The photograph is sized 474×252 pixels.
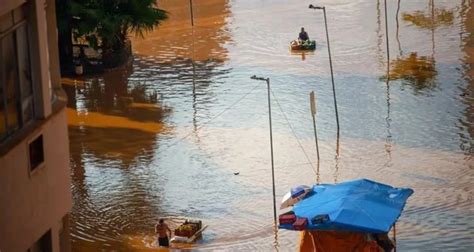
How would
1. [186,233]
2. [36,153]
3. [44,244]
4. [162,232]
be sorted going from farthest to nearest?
1. [186,233]
2. [162,232]
3. [44,244]
4. [36,153]

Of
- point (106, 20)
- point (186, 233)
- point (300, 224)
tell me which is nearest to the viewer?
point (300, 224)

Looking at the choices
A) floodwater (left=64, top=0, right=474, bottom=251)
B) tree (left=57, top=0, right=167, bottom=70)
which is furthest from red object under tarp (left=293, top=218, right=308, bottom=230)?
tree (left=57, top=0, right=167, bottom=70)

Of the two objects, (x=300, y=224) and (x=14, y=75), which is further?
(x=300, y=224)

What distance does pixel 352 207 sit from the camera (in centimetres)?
1711

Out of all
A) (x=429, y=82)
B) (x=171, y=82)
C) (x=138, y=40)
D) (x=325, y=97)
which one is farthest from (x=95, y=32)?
(x=429, y=82)

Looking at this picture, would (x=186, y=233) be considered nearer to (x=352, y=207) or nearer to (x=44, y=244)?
(x=352, y=207)

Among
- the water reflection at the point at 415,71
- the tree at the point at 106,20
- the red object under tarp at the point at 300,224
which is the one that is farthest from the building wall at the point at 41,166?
the tree at the point at 106,20

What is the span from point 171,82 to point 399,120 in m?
8.50

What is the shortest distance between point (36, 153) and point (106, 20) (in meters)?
21.6

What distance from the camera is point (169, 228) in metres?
22.5

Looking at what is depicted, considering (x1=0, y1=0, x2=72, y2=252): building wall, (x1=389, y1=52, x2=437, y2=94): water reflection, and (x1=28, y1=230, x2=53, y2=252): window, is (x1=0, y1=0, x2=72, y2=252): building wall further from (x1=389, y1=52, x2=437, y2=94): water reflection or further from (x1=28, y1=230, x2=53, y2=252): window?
(x1=389, y1=52, x2=437, y2=94): water reflection

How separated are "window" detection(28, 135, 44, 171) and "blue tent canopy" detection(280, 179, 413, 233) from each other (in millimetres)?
4215

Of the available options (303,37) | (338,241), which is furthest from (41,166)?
(303,37)

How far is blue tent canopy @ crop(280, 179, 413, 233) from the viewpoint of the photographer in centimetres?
1677
